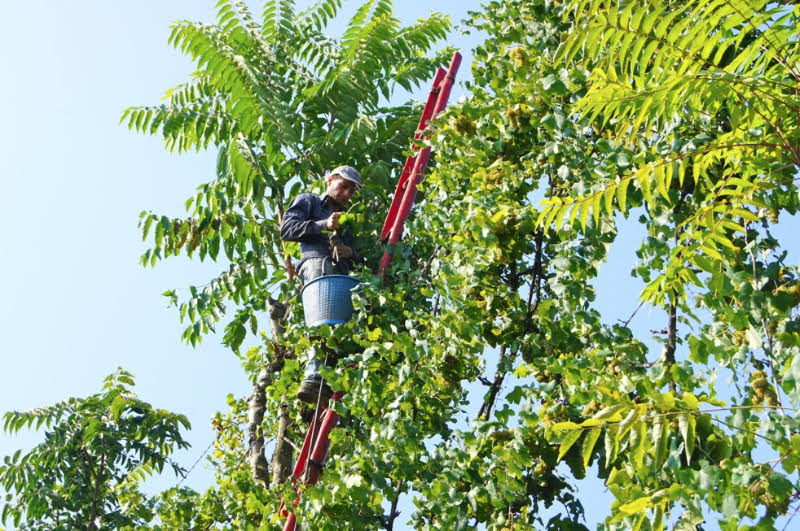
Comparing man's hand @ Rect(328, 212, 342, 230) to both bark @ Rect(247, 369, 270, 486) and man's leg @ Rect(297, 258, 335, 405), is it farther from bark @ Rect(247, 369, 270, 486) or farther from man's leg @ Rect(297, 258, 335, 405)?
bark @ Rect(247, 369, 270, 486)

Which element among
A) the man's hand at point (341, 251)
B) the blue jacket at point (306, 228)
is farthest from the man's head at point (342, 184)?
the man's hand at point (341, 251)

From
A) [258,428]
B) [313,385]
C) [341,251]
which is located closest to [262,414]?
[258,428]

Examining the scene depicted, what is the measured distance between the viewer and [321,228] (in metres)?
6.00

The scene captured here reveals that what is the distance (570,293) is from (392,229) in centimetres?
182

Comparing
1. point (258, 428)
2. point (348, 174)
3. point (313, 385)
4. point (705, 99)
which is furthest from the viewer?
point (258, 428)

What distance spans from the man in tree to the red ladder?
10.4 inches

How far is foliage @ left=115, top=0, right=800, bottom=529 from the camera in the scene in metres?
3.04

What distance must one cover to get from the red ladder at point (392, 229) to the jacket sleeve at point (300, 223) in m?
0.40

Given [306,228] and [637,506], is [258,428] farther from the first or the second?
[637,506]

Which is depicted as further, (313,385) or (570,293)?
(313,385)

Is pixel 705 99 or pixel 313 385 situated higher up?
A: pixel 705 99

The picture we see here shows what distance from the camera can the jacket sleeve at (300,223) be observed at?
6.02m

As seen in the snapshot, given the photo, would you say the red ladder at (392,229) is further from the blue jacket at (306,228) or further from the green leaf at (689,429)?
the green leaf at (689,429)

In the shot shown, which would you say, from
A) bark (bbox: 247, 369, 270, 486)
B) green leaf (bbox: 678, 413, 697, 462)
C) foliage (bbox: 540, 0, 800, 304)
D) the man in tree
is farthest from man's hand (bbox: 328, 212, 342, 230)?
green leaf (bbox: 678, 413, 697, 462)
